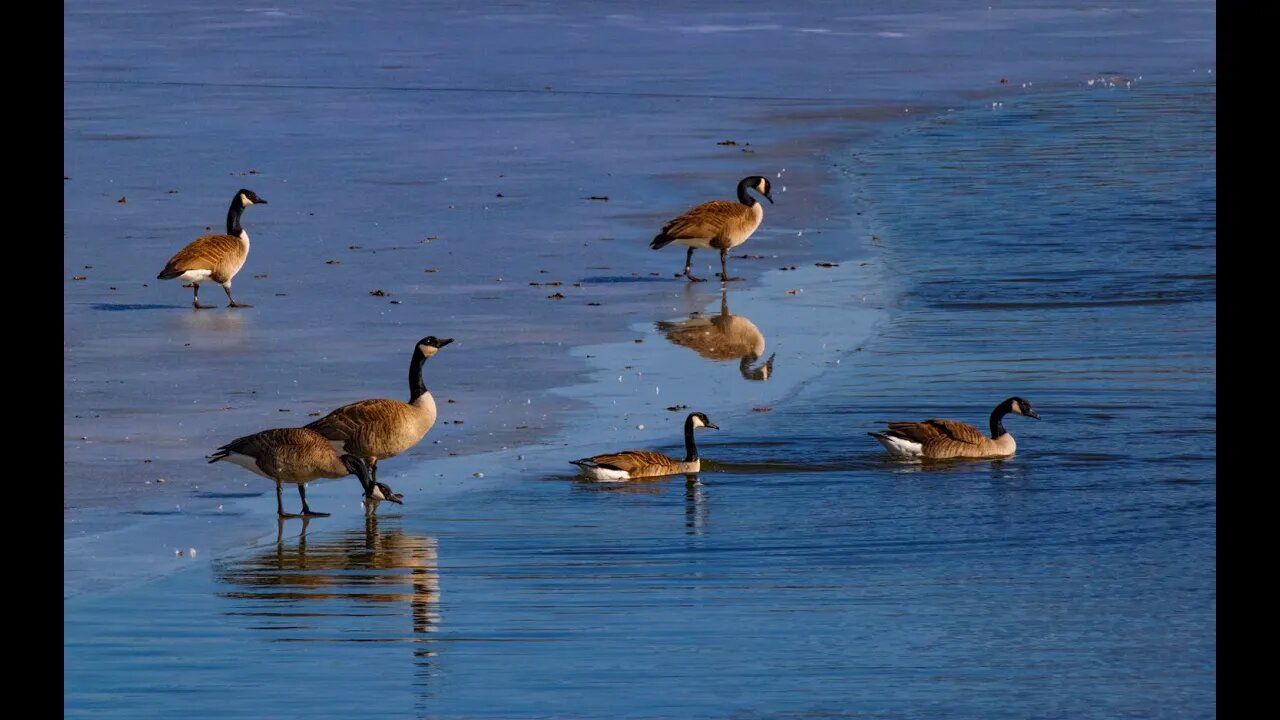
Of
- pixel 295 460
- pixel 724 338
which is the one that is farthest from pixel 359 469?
pixel 724 338

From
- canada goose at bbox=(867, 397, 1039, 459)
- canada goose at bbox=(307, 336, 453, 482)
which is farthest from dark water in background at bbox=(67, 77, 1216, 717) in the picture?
canada goose at bbox=(307, 336, 453, 482)

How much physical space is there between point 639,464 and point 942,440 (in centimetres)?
181

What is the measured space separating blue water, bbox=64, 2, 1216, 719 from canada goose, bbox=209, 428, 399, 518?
8.4 inches

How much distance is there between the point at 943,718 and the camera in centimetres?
621

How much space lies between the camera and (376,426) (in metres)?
10.0

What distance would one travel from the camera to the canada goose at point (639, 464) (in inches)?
396

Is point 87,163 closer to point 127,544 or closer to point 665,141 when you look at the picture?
point 665,141

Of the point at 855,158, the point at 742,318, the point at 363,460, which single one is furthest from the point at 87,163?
the point at 363,460

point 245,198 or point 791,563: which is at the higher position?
point 245,198

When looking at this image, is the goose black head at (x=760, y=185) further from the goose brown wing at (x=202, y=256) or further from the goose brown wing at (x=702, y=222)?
the goose brown wing at (x=202, y=256)

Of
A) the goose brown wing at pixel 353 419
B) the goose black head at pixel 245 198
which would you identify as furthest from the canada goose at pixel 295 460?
the goose black head at pixel 245 198

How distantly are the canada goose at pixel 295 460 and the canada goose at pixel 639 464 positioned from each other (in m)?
1.09

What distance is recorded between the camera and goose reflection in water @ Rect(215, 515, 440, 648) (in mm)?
7383

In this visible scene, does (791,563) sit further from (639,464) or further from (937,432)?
(937,432)
